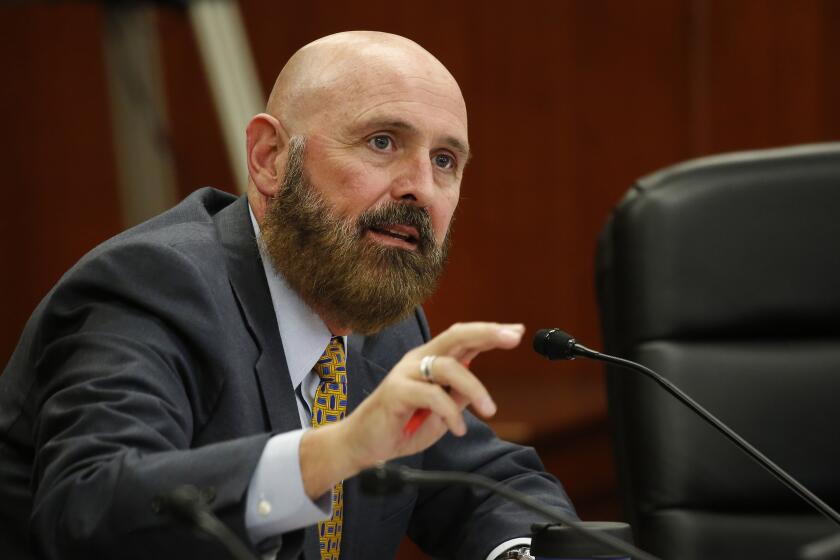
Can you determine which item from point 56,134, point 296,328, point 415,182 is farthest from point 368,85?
point 56,134

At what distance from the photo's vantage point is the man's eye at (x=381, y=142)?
1742 mm

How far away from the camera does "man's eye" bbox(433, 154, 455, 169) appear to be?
181cm

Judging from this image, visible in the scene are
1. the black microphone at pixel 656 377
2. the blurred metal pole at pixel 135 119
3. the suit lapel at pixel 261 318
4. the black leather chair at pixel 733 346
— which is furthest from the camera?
the blurred metal pole at pixel 135 119

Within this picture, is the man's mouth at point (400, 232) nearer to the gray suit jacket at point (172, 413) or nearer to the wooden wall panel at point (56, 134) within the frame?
the gray suit jacket at point (172, 413)

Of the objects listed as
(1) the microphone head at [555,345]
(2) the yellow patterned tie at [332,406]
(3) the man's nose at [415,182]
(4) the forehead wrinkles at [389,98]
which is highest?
(4) the forehead wrinkles at [389,98]

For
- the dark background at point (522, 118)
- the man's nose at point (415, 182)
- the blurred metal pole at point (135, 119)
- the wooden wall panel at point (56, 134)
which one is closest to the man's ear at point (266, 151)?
the man's nose at point (415, 182)

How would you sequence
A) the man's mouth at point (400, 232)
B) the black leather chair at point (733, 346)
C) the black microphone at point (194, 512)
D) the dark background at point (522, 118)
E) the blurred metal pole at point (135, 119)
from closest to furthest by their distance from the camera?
the black microphone at point (194, 512), the man's mouth at point (400, 232), the black leather chair at point (733, 346), the blurred metal pole at point (135, 119), the dark background at point (522, 118)

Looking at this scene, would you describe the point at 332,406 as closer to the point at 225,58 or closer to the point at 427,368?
the point at 427,368

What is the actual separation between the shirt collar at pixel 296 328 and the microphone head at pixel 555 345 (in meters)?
0.40

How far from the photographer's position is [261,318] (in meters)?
1.68

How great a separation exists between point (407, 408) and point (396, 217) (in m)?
0.55

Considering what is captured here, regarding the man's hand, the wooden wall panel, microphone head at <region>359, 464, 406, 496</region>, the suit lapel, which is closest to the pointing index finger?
the man's hand

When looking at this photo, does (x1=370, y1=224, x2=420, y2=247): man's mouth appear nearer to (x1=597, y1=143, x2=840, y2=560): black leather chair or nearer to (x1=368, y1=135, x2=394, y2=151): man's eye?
(x1=368, y1=135, x2=394, y2=151): man's eye

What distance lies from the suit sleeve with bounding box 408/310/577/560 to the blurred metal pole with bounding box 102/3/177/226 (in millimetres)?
1892
